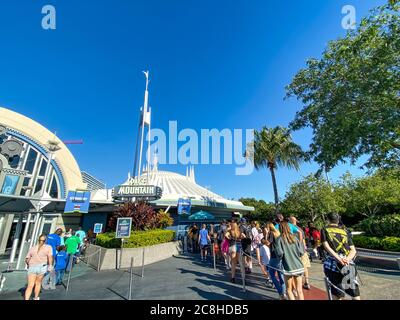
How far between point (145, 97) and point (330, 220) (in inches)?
758

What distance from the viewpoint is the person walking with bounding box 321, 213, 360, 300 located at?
3.76 m

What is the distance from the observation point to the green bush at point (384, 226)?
1206 centimetres

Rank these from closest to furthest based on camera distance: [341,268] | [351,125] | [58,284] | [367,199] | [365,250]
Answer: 1. [341,268]
2. [58,284]
3. [351,125]
4. [365,250]
5. [367,199]

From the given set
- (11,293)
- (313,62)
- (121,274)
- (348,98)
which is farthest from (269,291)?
(313,62)

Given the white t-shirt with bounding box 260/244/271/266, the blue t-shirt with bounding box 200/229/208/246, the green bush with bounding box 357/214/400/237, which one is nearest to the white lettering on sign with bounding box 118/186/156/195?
the blue t-shirt with bounding box 200/229/208/246

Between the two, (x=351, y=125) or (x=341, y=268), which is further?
(x=351, y=125)

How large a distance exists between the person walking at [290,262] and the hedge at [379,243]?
9.61 meters

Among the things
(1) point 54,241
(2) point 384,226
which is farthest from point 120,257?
(2) point 384,226

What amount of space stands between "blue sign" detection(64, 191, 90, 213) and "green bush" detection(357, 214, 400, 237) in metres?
17.5

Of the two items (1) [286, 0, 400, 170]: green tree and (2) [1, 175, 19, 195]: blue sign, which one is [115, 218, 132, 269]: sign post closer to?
(2) [1, 175, 19, 195]: blue sign

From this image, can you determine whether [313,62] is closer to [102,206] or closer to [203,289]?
[203,289]

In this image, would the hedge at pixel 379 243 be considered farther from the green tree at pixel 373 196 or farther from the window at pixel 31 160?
the window at pixel 31 160

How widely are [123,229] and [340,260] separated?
844 cm

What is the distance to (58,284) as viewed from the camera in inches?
309
